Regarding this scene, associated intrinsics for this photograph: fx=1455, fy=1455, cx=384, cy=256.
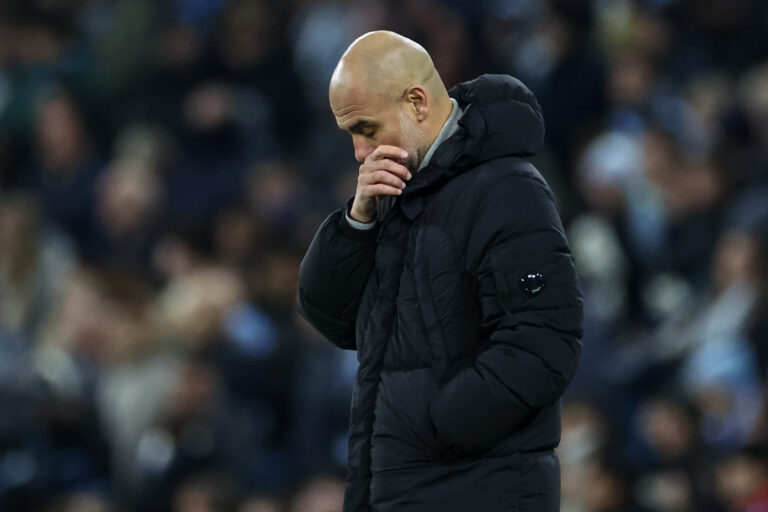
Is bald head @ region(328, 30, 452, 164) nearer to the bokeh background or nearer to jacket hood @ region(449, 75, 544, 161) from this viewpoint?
jacket hood @ region(449, 75, 544, 161)

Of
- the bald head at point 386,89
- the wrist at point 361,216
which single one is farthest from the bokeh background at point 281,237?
the bald head at point 386,89

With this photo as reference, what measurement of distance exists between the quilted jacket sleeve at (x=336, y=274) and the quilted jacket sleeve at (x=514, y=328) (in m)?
0.24

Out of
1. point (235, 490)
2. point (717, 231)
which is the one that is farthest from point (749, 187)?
point (235, 490)

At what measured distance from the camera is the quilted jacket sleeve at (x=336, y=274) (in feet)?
8.55

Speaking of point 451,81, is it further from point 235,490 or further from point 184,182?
point 235,490

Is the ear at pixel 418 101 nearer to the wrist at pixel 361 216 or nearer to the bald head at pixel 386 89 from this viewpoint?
the bald head at pixel 386 89

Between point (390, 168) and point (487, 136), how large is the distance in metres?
0.19

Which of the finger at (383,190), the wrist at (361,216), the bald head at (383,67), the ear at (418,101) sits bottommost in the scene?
Answer: the wrist at (361,216)

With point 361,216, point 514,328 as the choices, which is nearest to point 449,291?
point 514,328

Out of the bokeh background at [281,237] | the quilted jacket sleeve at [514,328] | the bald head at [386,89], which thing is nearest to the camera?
the quilted jacket sleeve at [514,328]

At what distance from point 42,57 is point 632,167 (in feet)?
12.1

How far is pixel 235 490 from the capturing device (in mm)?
5484

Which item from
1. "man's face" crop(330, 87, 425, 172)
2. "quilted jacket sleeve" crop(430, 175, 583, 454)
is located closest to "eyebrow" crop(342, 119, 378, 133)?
"man's face" crop(330, 87, 425, 172)

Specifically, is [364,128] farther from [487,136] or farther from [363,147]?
[487,136]
